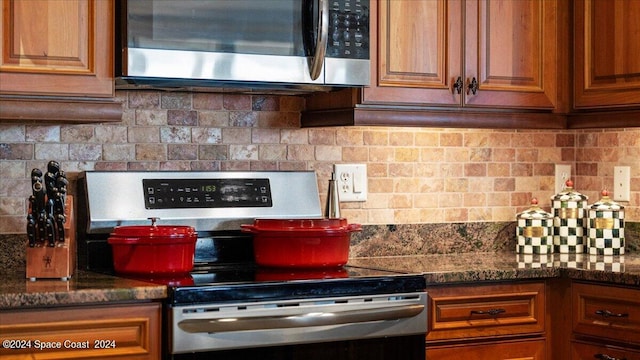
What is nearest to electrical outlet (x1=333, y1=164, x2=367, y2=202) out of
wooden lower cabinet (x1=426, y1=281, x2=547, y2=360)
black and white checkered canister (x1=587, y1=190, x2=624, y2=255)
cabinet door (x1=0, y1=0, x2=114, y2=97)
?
wooden lower cabinet (x1=426, y1=281, x2=547, y2=360)

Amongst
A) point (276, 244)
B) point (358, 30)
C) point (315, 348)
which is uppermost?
point (358, 30)

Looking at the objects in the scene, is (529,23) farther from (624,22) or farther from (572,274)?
(572,274)

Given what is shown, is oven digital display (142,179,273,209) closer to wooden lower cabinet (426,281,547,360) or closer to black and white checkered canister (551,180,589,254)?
wooden lower cabinet (426,281,547,360)

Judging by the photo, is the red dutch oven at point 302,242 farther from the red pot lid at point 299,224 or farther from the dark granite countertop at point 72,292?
the dark granite countertop at point 72,292

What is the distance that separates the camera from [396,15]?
3.16 metres

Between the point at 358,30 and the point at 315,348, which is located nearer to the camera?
the point at 315,348

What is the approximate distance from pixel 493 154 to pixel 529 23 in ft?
1.75

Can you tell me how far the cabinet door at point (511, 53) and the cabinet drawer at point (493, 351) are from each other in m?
0.78

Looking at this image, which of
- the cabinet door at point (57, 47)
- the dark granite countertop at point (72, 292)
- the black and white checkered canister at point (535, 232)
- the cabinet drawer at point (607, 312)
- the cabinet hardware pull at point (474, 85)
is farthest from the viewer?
the black and white checkered canister at point (535, 232)

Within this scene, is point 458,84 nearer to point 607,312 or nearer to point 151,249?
point 607,312

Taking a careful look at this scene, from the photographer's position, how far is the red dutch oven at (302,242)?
2951 mm

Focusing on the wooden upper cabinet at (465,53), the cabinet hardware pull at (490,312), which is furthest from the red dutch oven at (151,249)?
the cabinet hardware pull at (490,312)

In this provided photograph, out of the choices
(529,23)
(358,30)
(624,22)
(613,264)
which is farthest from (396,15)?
(613,264)

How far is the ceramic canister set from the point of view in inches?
137
